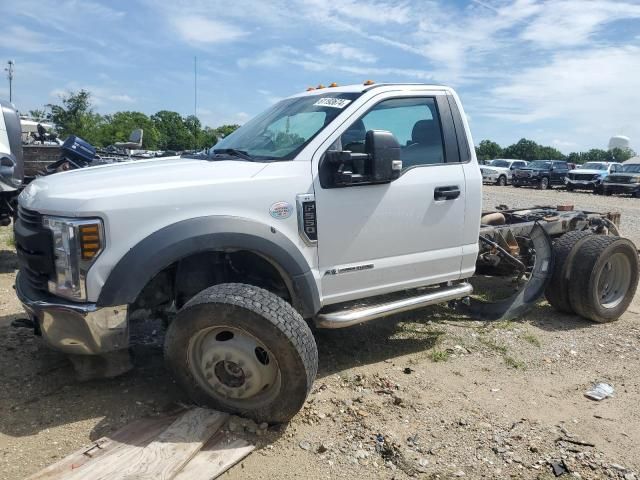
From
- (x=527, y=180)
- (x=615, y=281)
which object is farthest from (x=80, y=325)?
(x=527, y=180)

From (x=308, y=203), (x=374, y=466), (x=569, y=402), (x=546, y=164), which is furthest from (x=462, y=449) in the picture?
(x=546, y=164)

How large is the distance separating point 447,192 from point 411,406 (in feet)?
5.19

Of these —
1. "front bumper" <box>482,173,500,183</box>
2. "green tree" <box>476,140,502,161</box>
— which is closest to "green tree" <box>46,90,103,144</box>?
"front bumper" <box>482,173,500,183</box>

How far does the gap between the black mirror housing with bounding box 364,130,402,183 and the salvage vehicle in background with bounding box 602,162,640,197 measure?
25341mm

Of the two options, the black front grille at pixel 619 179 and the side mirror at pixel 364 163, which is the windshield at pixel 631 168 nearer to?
the black front grille at pixel 619 179

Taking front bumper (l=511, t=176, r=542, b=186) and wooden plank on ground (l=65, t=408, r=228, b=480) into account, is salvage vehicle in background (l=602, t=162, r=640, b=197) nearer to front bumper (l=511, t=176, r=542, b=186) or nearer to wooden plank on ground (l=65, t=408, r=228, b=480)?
front bumper (l=511, t=176, r=542, b=186)

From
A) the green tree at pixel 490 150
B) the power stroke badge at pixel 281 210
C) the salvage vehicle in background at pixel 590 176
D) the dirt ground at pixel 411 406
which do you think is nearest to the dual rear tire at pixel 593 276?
the dirt ground at pixel 411 406

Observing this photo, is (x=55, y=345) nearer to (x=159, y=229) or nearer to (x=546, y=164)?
(x=159, y=229)

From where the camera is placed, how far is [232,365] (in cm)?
328

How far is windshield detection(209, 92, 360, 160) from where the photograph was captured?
3.86 meters

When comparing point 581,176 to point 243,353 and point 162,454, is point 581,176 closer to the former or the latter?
point 243,353

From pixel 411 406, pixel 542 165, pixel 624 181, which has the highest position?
pixel 542 165

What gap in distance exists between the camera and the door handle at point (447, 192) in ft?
13.7

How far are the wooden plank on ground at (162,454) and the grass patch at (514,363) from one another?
2339 mm
